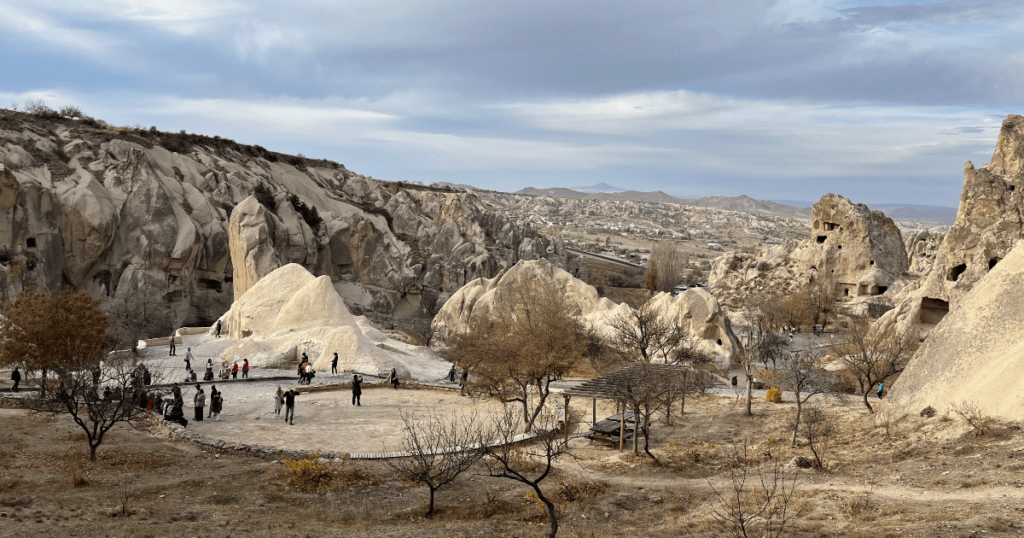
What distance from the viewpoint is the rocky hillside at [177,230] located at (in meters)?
50.6

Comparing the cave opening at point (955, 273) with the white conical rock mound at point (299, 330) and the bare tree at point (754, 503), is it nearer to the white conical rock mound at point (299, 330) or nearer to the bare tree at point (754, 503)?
the bare tree at point (754, 503)

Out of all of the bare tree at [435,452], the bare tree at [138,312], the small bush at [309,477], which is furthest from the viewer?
the bare tree at [138,312]

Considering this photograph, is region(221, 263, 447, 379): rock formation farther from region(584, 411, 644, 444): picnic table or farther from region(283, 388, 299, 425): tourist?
region(584, 411, 644, 444): picnic table

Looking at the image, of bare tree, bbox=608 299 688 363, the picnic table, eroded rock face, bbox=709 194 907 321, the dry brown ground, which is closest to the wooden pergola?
the picnic table

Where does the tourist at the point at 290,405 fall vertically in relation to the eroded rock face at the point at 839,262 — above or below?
below

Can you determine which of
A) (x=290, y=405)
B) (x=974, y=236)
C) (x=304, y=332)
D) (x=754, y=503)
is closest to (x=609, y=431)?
(x=754, y=503)

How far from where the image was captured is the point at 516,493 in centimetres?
1321

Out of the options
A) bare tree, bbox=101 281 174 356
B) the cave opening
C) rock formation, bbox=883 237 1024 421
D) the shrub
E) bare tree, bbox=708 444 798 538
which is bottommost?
bare tree, bbox=101 281 174 356

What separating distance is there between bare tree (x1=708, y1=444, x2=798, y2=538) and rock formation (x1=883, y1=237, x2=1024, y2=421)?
4.67m

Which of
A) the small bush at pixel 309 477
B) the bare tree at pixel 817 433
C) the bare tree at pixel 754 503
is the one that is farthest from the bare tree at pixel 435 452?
the bare tree at pixel 817 433

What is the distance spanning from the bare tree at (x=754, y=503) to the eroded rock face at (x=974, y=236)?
19.3m

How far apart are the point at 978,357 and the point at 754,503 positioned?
891 cm

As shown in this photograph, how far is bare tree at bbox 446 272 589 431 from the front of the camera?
60.6 feet

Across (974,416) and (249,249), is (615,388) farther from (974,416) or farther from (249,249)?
(249,249)
